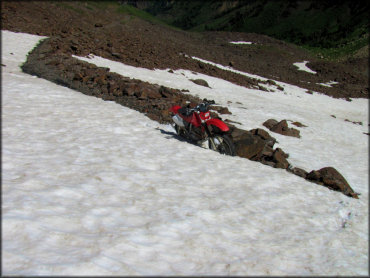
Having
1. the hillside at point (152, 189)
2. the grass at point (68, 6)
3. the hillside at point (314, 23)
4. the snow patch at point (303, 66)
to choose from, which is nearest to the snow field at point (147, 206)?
the hillside at point (152, 189)

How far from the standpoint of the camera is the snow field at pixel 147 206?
422 cm

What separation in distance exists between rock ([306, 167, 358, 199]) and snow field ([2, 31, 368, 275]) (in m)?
0.59

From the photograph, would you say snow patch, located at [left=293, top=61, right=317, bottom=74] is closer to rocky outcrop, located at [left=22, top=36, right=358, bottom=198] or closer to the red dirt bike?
rocky outcrop, located at [left=22, top=36, right=358, bottom=198]

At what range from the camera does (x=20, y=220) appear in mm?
4484

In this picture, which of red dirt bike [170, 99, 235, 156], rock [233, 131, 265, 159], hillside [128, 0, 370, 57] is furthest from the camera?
hillside [128, 0, 370, 57]

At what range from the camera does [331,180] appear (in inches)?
380

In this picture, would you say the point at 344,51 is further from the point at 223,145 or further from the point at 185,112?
the point at 223,145

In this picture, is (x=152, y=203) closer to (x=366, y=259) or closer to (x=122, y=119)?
(x=366, y=259)

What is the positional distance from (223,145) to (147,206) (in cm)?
556

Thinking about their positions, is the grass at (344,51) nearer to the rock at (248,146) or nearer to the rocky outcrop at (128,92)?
the rocky outcrop at (128,92)

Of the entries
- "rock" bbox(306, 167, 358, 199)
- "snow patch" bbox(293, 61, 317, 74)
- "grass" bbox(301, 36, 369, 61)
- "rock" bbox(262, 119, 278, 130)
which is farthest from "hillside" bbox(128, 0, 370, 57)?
"rock" bbox(306, 167, 358, 199)

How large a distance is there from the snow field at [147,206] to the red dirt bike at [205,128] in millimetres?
552

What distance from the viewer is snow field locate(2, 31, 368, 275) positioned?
422 centimetres

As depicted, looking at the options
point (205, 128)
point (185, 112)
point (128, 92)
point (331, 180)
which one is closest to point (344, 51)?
point (128, 92)
